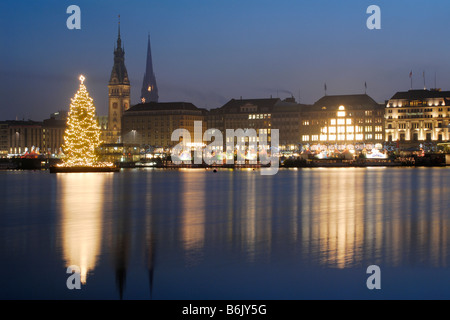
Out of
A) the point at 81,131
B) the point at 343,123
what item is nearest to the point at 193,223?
the point at 81,131

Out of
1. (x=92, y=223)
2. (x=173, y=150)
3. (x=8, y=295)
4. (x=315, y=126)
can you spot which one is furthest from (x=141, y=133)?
(x=8, y=295)

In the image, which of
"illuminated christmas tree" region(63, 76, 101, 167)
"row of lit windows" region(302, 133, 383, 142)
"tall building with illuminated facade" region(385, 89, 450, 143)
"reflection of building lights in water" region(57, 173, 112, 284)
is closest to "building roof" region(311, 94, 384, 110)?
"tall building with illuminated facade" region(385, 89, 450, 143)

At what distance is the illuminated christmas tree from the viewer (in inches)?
2685

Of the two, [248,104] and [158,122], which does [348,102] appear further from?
[158,122]

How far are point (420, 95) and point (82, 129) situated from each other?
10142 cm

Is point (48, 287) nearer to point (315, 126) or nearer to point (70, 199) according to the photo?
point (70, 199)

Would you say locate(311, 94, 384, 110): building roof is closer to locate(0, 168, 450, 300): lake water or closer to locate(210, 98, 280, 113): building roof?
locate(210, 98, 280, 113): building roof

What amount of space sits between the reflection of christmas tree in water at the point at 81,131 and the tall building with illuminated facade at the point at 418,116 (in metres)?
96.0

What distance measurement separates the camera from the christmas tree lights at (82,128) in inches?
2685

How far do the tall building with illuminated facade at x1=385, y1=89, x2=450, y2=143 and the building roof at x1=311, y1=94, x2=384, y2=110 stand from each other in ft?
15.2

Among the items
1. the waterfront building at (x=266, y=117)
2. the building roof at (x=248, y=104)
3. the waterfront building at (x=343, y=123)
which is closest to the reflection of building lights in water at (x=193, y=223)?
the waterfront building at (x=343, y=123)

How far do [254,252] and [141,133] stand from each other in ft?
551

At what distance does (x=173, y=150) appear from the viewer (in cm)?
16888

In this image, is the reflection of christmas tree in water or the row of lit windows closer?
the reflection of christmas tree in water
